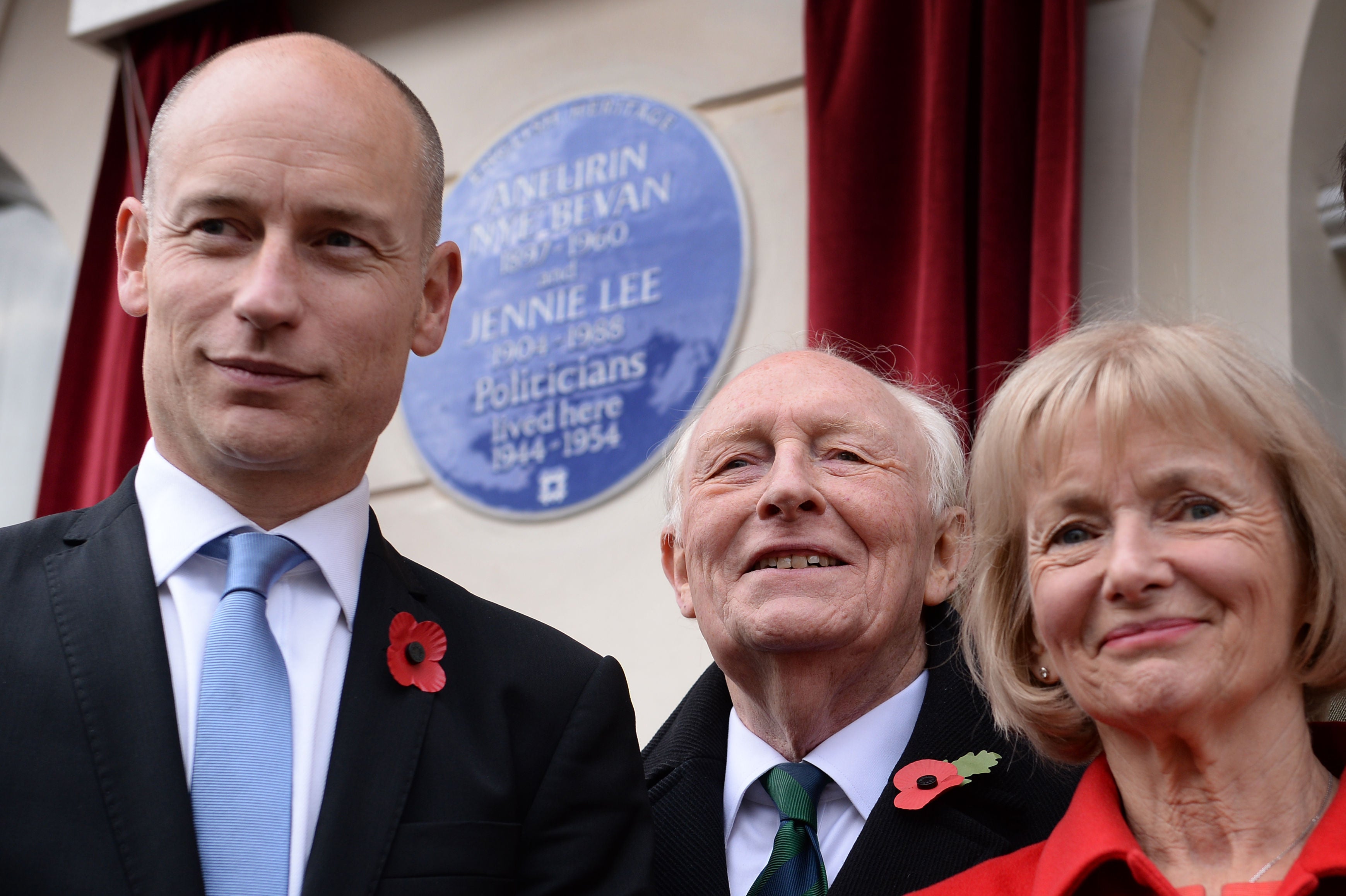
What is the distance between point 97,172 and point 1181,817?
4771 mm

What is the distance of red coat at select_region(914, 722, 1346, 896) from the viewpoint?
1.43 metres

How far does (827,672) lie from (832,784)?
18cm

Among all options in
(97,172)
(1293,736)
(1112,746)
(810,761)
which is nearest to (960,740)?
(810,761)

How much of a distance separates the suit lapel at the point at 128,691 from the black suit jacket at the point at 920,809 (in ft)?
2.60

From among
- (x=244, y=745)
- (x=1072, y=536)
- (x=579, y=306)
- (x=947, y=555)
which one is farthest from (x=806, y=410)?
(x=579, y=306)

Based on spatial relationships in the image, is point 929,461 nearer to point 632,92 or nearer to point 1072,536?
point 1072,536

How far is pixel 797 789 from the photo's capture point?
86.1 inches

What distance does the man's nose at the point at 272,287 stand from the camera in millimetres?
1578

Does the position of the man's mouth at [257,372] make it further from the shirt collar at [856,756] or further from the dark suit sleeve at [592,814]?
the shirt collar at [856,756]

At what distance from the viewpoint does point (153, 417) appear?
167 centimetres

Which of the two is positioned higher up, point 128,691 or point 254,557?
point 254,557

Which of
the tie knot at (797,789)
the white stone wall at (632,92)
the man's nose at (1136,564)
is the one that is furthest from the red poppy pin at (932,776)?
the white stone wall at (632,92)

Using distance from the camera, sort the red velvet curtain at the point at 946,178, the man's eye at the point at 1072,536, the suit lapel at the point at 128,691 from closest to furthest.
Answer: the suit lapel at the point at 128,691 < the man's eye at the point at 1072,536 < the red velvet curtain at the point at 946,178

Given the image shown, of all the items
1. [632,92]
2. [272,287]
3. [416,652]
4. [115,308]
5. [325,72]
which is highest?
[632,92]
